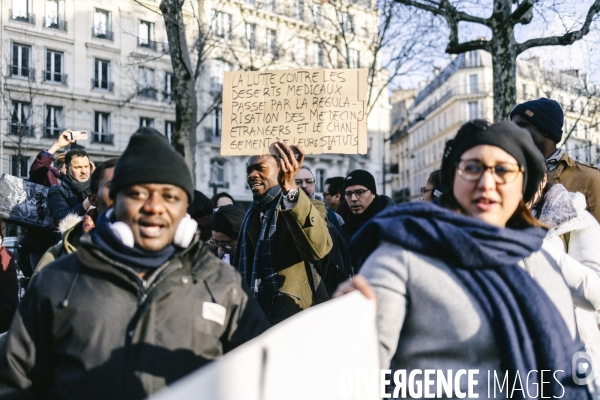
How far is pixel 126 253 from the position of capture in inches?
96.5

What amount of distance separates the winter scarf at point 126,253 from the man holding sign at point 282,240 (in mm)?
1484

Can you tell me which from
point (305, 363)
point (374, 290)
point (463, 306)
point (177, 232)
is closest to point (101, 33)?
point (177, 232)

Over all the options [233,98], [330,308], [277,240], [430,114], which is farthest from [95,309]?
[430,114]

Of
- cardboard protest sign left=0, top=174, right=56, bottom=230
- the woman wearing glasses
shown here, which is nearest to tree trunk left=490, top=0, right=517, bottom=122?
cardboard protest sign left=0, top=174, right=56, bottom=230

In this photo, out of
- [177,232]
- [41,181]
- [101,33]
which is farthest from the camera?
[101,33]

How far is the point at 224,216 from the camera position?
5.29 m

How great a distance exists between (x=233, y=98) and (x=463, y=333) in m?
3.20

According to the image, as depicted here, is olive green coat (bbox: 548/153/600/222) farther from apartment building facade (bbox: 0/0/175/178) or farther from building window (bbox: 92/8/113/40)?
building window (bbox: 92/8/113/40)

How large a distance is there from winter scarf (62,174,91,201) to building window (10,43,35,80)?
1215 inches

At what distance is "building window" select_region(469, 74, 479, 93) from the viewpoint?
80531 millimetres

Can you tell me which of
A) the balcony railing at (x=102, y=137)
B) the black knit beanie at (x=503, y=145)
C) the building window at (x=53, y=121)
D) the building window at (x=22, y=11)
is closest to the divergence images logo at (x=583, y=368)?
the black knit beanie at (x=503, y=145)

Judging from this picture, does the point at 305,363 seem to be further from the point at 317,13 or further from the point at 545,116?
the point at 317,13

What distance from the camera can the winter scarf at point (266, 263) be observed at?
417cm

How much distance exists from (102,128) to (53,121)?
3166mm
